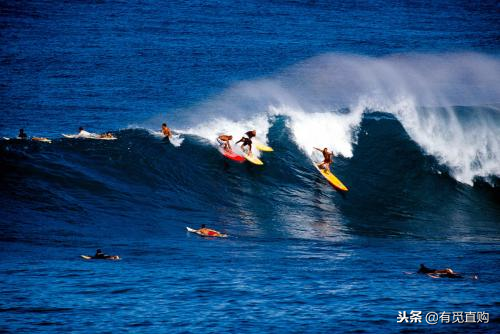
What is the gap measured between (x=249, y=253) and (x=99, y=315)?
637 centimetres

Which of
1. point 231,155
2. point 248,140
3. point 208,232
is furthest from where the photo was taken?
point 231,155

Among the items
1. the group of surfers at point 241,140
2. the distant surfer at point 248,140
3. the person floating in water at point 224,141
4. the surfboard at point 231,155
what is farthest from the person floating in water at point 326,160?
the person floating in water at point 224,141

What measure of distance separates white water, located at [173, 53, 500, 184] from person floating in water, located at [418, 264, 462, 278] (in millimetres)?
13384

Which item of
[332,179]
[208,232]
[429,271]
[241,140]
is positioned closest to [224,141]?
[241,140]

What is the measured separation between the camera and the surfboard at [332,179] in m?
34.9

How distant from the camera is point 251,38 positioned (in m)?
68.7

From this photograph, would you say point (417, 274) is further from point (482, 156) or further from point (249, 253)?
point (482, 156)

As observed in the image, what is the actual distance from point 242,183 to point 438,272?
1211cm

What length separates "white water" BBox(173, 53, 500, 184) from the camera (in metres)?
39.4

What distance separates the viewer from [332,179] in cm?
3550

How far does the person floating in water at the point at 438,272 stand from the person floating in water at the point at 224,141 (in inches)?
542

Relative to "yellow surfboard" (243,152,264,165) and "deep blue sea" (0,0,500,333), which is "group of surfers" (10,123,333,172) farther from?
"deep blue sea" (0,0,500,333)

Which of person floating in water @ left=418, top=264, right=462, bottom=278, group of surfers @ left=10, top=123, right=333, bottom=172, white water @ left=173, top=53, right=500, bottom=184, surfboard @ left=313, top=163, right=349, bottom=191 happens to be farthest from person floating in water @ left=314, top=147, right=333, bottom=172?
person floating in water @ left=418, top=264, right=462, bottom=278

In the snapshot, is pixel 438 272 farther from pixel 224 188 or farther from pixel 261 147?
pixel 261 147
